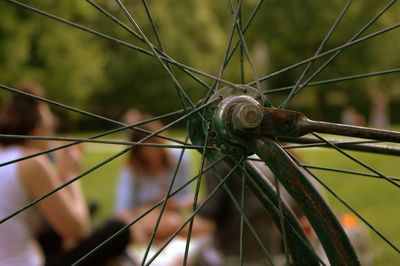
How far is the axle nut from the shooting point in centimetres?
114

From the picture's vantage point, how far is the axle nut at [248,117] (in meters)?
1.14

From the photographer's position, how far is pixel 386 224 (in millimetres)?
6984

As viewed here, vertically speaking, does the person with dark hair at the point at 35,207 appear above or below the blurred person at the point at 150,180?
below

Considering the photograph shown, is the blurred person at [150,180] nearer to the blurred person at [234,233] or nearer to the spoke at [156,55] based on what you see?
the blurred person at [234,233]

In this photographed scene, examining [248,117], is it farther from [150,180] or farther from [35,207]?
[150,180]

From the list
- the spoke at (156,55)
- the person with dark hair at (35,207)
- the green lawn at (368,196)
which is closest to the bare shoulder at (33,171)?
the person with dark hair at (35,207)

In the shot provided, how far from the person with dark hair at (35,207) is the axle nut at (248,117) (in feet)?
5.48

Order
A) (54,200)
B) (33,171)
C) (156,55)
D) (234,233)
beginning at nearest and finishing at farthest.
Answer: (156,55) < (33,171) < (54,200) < (234,233)

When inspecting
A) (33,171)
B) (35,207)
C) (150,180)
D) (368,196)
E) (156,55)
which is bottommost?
(35,207)

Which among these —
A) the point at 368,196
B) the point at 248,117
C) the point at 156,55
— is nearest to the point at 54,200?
the point at 156,55

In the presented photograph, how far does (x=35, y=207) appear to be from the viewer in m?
2.88

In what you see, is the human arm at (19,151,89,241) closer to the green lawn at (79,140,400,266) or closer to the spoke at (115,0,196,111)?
the spoke at (115,0,196,111)

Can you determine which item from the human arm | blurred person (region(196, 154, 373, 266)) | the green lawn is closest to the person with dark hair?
the human arm

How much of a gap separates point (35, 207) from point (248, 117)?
191 cm
